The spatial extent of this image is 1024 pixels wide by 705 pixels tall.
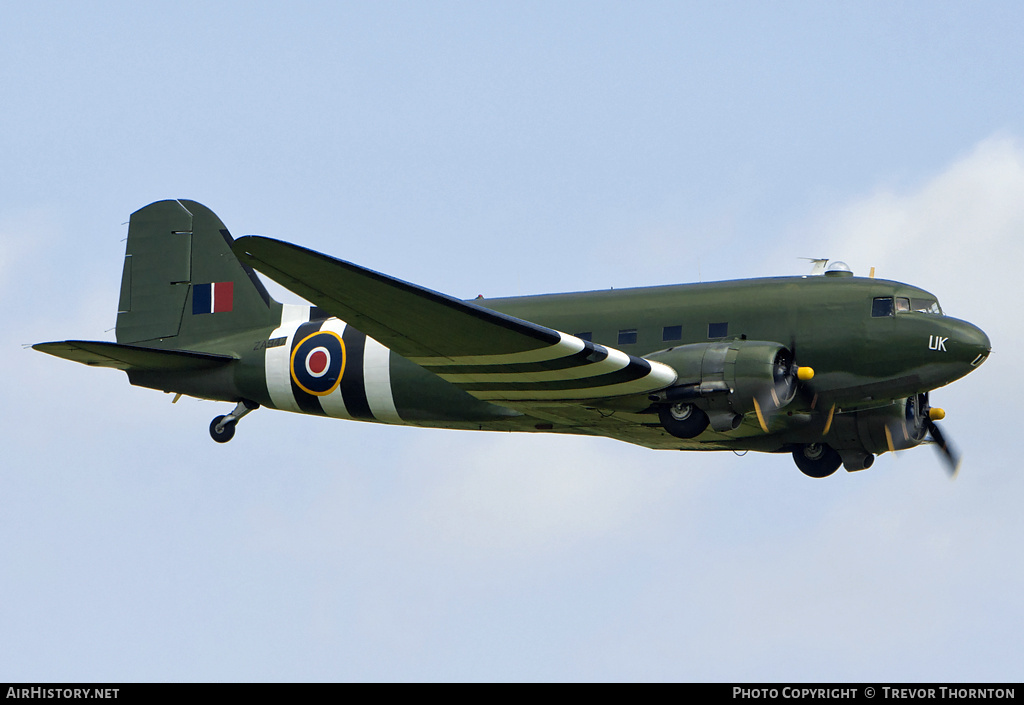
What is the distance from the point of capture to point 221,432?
76.5 ft

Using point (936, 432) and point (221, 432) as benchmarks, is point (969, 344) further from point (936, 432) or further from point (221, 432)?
point (221, 432)

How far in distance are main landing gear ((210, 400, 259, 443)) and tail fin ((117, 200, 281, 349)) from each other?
154cm

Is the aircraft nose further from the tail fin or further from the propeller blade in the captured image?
the tail fin

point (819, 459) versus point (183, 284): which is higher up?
point (183, 284)

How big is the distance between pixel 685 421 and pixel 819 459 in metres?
4.35

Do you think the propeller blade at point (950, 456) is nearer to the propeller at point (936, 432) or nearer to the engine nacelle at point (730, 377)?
the propeller at point (936, 432)

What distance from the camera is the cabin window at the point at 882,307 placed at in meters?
19.5

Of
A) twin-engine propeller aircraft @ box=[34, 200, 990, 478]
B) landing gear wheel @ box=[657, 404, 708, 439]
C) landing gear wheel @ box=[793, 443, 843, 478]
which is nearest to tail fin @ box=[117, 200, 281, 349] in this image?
twin-engine propeller aircraft @ box=[34, 200, 990, 478]

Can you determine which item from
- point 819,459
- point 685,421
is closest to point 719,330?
point 685,421

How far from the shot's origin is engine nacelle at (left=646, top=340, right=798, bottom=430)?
1870cm
